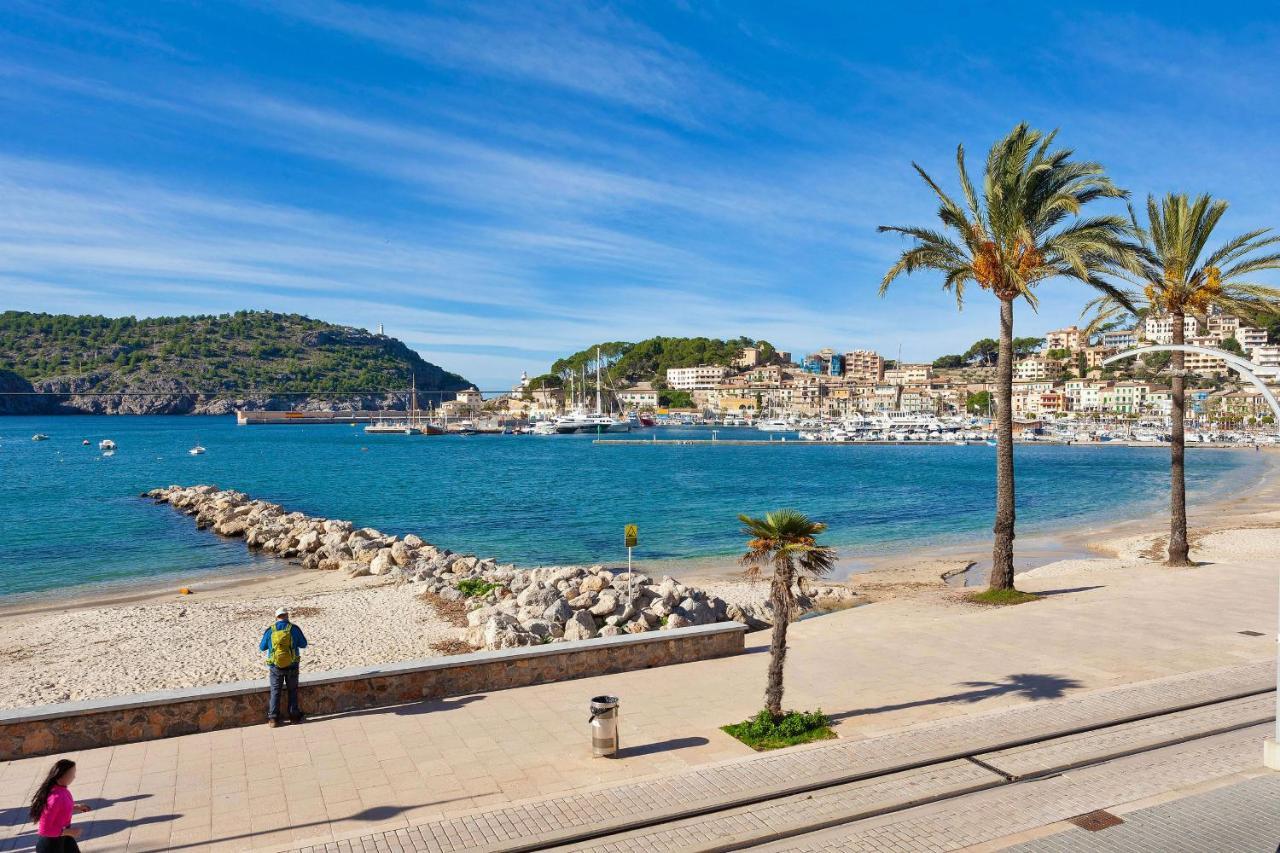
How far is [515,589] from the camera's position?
736 inches

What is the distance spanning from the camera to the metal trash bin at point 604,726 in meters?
7.89

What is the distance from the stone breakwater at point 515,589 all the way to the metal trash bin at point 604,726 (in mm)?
4681

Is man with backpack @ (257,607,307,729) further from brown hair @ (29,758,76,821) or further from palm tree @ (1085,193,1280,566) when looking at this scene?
palm tree @ (1085,193,1280,566)

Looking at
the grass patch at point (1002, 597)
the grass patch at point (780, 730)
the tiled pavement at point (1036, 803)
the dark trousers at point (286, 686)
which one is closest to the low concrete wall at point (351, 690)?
the dark trousers at point (286, 686)

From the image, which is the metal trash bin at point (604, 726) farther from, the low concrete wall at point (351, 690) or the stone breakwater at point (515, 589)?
the stone breakwater at point (515, 589)

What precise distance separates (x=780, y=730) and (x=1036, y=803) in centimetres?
245

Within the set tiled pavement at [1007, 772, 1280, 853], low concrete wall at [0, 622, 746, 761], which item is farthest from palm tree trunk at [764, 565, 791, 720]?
A: tiled pavement at [1007, 772, 1280, 853]

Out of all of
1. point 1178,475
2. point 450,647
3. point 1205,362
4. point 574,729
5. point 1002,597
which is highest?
point 1205,362

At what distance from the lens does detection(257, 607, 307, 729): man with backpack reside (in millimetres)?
8773

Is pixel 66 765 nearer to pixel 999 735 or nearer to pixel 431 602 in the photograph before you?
Answer: pixel 999 735

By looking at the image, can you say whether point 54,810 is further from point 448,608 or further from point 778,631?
point 448,608

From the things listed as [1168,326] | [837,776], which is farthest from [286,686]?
[1168,326]

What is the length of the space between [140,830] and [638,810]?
3.99m

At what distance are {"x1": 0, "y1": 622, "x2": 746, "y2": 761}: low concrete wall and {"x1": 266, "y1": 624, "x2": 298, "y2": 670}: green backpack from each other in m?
0.49
